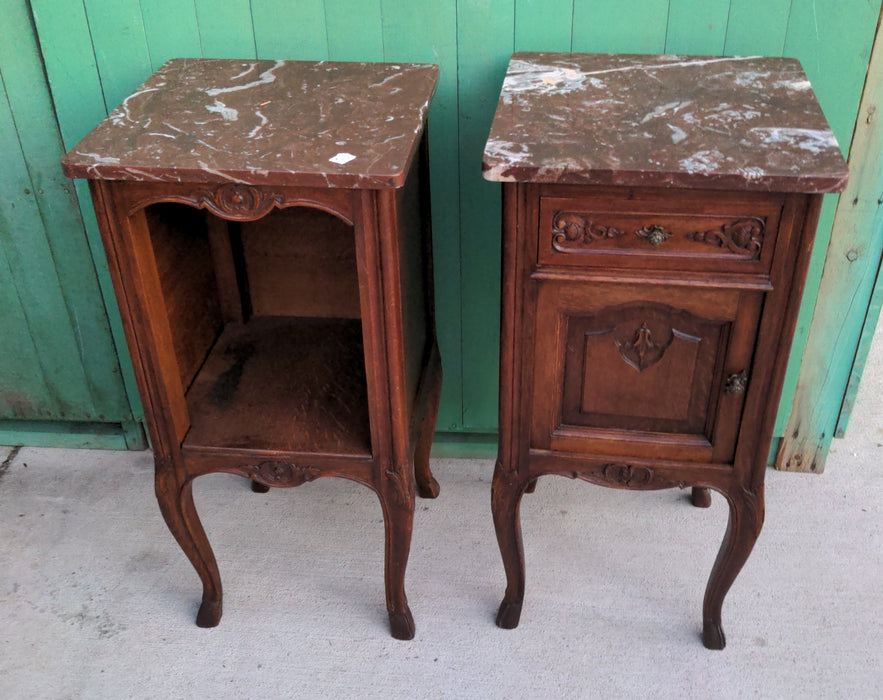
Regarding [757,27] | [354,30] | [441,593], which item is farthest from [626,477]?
[354,30]

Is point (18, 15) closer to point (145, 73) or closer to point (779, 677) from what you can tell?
point (145, 73)

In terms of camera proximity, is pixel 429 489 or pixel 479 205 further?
pixel 429 489

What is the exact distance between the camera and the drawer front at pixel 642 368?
141 cm

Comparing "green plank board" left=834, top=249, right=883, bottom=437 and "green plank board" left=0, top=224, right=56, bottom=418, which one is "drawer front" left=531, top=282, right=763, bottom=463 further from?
"green plank board" left=0, top=224, right=56, bottom=418

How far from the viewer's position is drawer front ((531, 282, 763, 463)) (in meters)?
1.41

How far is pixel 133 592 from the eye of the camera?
1.98m

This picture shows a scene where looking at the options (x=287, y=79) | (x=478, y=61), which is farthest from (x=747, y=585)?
(x=287, y=79)

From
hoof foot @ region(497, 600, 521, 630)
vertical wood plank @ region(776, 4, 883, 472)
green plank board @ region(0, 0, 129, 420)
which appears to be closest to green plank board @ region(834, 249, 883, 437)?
vertical wood plank @ region(776, 4, 883, 472)

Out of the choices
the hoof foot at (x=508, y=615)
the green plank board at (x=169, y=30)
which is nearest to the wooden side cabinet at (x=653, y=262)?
the hoof foot at (x=508, y=615)

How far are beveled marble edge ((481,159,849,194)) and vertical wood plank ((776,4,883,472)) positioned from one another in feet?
2.11

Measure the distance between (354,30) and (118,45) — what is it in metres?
0.51

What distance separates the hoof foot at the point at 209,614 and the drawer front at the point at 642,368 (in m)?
0.81

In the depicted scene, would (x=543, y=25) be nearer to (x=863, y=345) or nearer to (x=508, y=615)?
(x=863, y=345)

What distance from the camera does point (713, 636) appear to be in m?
1.81
